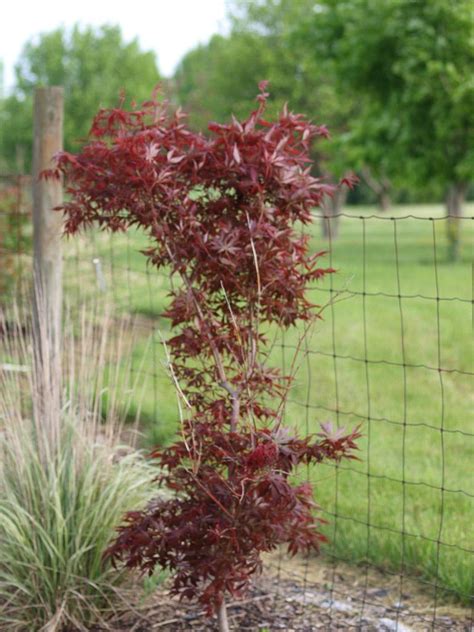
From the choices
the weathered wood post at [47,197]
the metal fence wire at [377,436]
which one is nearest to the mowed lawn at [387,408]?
the metal fence wire at [377,436]

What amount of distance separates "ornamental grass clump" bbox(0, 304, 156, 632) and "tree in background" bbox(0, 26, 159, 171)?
119 feet

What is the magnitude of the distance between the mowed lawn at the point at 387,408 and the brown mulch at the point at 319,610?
137mm

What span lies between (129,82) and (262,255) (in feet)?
131

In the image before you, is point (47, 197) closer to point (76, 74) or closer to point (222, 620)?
point (222, 620)

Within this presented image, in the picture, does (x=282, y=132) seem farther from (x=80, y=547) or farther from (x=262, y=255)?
(x=80, y=547)

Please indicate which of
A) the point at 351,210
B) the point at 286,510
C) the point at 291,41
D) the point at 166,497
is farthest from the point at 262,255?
the point at 351,210

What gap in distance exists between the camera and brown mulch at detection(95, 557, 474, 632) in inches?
145

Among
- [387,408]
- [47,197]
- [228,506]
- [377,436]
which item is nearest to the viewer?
[228,506]

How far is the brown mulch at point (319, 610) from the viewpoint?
12.1ft

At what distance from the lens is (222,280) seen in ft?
10.7

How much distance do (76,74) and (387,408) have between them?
37793 mm

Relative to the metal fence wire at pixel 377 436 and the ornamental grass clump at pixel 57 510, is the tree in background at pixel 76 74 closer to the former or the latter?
the metal fence wire at pixel 377 436

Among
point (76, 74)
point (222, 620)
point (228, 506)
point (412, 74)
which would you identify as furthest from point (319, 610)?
point (76, 74)

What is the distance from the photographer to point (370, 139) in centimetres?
2028
